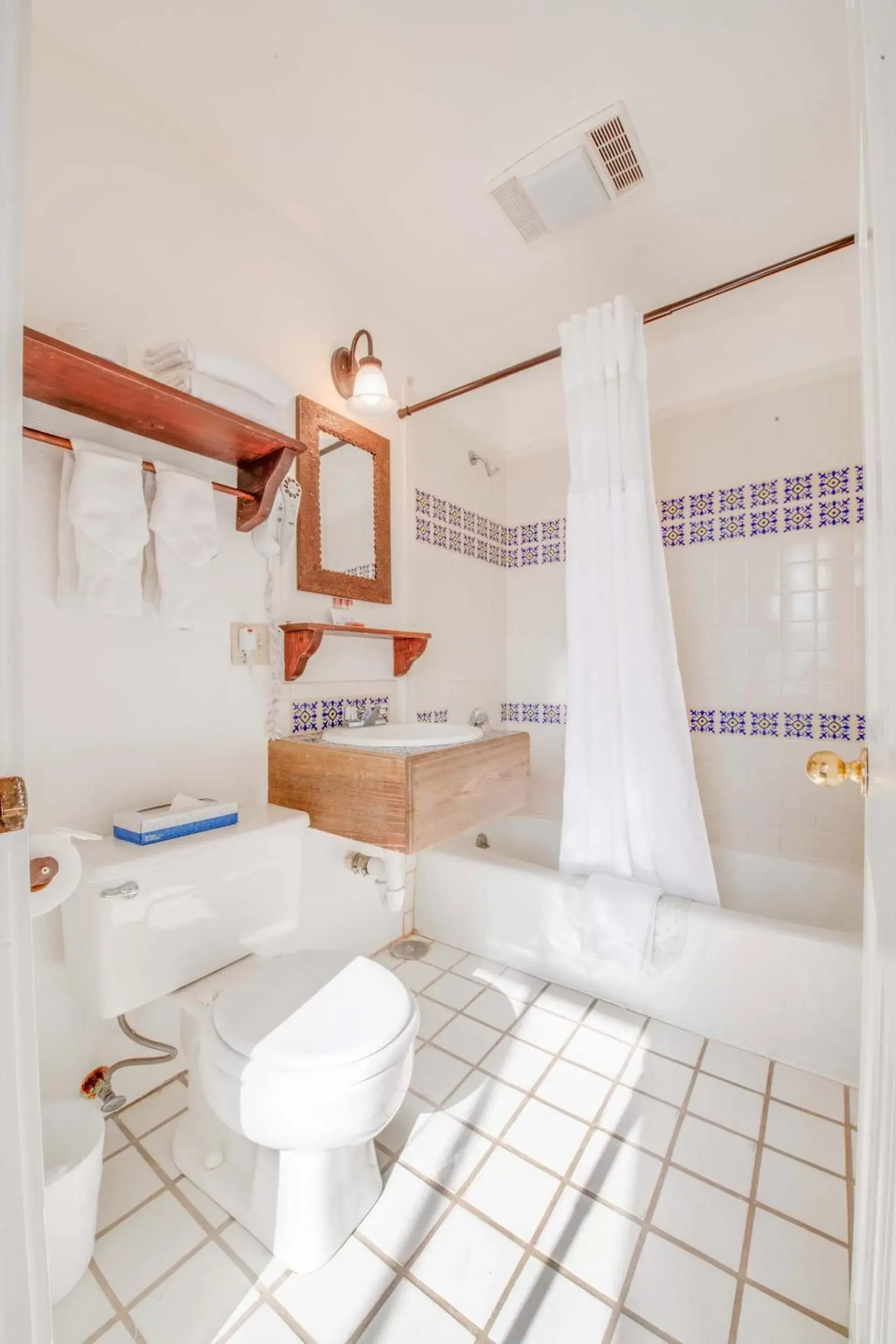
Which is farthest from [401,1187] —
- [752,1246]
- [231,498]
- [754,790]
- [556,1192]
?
[754,790]

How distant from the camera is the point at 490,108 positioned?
1407 millimetres

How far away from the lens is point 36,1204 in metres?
0.53

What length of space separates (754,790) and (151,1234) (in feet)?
7.13

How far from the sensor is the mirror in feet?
5.95

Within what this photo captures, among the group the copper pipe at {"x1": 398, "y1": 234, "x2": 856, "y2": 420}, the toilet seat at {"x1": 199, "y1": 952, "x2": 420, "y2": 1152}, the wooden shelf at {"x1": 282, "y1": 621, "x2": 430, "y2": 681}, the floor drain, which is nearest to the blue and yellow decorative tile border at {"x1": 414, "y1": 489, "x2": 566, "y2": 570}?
the copper pipe at {"x1": 398, "y1": 234, "x2": 856, "y2": 420}

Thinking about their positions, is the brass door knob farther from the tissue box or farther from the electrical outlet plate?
the electrical outlet plate

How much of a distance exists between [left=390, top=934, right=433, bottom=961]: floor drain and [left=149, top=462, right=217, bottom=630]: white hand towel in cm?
134

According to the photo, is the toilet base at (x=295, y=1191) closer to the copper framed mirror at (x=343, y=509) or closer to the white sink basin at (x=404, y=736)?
the white sink basin at (x=404, y=736)

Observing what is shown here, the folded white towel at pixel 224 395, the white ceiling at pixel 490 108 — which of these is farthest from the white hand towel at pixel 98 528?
the white ceiling at pixel 490 108

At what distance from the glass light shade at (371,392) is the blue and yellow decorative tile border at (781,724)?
1.67m

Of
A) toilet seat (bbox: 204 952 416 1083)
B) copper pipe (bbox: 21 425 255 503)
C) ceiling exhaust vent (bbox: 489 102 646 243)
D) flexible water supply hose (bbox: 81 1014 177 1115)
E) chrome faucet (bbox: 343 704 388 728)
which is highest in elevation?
ceiling exhaust vent (bbox: 489 102 646 243)

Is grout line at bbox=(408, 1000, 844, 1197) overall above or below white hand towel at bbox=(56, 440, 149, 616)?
below

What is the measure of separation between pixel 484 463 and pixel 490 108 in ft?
4.35

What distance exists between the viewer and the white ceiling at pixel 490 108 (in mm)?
1223
